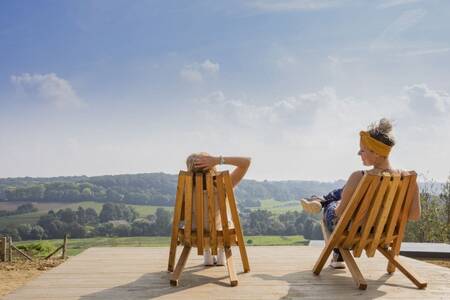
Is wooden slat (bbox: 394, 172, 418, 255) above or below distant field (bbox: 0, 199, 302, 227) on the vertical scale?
above

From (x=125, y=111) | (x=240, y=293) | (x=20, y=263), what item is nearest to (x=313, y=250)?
(x=240, y=293)

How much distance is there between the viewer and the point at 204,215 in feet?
16.2

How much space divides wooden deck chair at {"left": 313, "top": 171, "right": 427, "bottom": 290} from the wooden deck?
0.24 m

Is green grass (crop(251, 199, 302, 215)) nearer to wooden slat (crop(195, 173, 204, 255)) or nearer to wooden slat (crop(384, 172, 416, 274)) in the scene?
wooden slat (crop(384, 172, 416, 274))

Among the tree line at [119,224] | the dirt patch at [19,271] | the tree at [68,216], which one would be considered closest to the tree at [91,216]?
the tree line at [119,224]

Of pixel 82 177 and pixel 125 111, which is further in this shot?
pixel 125 111

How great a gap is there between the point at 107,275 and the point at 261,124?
111030mm

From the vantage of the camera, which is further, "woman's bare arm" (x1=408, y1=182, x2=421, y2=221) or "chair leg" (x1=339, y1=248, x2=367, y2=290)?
"woman's bare arm" (x1=408, y1=182, x2=421, y2=221)

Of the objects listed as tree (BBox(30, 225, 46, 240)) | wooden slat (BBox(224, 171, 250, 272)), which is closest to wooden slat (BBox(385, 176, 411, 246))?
wooden slat (BBox(224, 171, 250, 272))

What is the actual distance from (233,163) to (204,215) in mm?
610

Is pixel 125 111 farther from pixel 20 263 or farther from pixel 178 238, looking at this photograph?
pixel 178 238

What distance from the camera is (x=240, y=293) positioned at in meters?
4.36

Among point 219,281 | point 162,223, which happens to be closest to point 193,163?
point 219,281

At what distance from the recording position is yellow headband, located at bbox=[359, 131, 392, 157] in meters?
4.60
